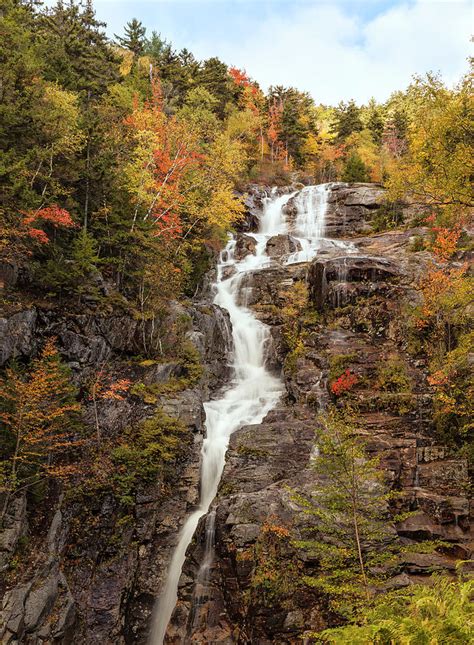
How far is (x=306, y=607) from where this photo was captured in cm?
957

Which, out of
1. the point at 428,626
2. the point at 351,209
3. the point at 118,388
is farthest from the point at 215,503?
the point at 351,209

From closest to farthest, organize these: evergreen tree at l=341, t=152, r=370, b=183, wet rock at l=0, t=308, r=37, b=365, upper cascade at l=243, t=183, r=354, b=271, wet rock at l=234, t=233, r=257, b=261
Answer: wet rock at l=0, t=308, r=37, b=365
upper cascade at l=243, t=183, r=354, b=271
wet rock at l=234, t=233, r=257, b=261
evergreen tree at l=341, t=152, r=370, b=183

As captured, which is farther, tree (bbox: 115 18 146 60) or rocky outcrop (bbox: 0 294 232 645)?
tree (bbox: 115 18 146 60)

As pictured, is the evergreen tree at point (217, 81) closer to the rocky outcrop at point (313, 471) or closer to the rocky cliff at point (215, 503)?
the rocky outcrop at point (313, 471)

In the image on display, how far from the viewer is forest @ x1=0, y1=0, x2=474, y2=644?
8.23 m

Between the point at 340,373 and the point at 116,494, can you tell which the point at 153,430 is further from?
the point at 340,373

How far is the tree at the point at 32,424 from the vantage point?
1093cm

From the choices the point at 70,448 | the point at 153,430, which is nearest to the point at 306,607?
the point at 153,430

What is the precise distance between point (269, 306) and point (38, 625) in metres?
19.0

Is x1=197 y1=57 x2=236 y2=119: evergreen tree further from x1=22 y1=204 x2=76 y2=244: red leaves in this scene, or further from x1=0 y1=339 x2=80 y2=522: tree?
x1=0 y1=339 x2=80 y2=522: tree

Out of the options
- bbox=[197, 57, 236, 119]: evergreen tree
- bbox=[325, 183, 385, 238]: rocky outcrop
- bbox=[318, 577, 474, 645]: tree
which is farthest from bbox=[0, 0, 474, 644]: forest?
bbox=[197, 57, 236, 119]: evergreen tree

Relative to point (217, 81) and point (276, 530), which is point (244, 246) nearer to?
point (276, 530)

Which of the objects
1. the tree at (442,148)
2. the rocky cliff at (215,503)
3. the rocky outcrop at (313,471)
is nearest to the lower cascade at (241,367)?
the rocky cliff at (215,503)

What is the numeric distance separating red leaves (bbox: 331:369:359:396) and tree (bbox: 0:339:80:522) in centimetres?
1020
